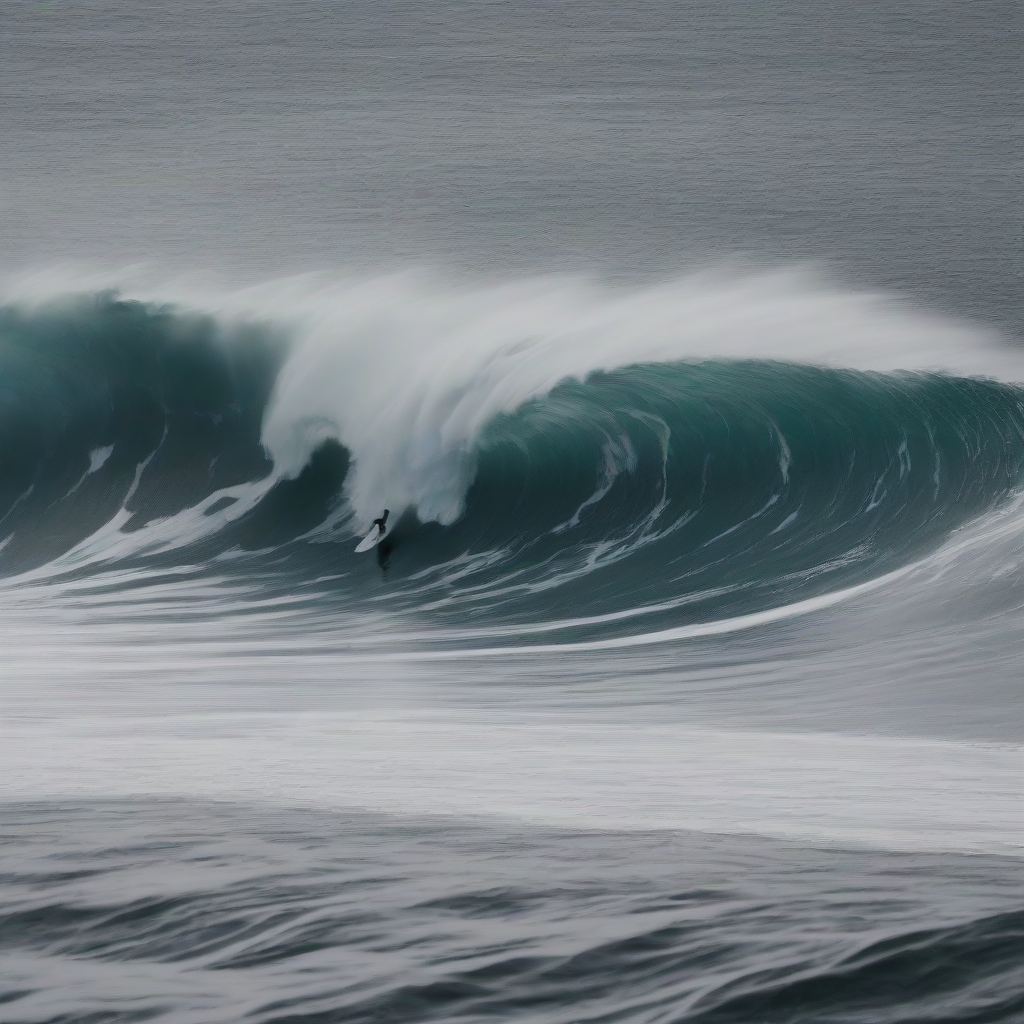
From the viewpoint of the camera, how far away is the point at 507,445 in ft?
43.4

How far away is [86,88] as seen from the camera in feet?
159

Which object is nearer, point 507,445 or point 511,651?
point 511,651

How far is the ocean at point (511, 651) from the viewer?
11.6 ft

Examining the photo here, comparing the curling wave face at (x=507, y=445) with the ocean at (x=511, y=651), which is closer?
the ocean at (x=511, y=651)

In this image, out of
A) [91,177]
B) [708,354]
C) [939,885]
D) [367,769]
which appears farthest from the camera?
[91,177]

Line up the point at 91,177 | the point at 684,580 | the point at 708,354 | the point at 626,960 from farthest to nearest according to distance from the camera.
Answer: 1. the point at 91,177
2. the point at 708,354
3. the point at 684,580
4. the point at 626,960

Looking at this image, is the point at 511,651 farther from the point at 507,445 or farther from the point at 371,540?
the point at 507,445

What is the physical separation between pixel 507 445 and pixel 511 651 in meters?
4.66

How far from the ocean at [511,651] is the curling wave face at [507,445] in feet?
0.17

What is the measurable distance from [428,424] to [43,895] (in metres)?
9.83

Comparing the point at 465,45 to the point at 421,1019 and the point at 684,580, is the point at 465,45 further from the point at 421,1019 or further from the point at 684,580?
the point at 421,1019

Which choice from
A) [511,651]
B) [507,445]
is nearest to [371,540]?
[507,445]

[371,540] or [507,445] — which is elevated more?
[507,445]

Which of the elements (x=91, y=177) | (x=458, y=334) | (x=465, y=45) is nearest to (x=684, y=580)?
(x=458, y=334)
